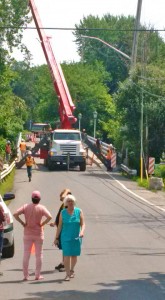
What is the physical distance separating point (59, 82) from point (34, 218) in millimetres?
46205

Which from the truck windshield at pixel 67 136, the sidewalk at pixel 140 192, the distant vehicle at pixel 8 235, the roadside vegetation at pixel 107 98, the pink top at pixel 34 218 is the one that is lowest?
the sidewalk at pixel 140 192

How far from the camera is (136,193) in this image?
41719 millimetres

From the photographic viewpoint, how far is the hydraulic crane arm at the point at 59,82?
59000 mm

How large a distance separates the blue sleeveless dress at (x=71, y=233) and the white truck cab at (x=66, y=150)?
38.1 m

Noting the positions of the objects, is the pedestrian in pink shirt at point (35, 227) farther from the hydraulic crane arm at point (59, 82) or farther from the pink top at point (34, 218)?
the hydraulic crane arm at point (59, 82)

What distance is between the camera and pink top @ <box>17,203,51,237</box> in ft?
52.4

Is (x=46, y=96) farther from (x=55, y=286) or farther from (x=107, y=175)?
(x=55, y=286)

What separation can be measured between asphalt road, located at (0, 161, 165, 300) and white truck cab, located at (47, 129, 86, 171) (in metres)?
14.9

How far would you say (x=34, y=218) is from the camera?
52.4ft

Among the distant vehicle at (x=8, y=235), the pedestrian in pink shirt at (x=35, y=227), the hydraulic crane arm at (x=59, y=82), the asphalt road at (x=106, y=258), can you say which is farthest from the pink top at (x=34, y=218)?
the hydraulic crane arm at (x=59, y=82)

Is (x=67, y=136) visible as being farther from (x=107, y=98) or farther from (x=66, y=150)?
(x=107, y=98)

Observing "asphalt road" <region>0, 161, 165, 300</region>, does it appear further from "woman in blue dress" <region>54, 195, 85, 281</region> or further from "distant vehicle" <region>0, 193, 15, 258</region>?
"woman in blue dress" <region>54, 195, 85, 281</region>

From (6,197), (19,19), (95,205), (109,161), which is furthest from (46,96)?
(6,197)

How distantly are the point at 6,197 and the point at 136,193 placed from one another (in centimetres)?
2197
